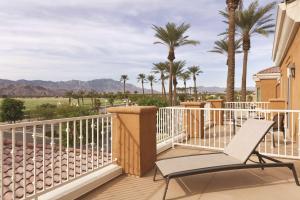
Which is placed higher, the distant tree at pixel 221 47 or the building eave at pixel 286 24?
the distant tree at pixel 221 47

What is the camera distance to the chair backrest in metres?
3.87

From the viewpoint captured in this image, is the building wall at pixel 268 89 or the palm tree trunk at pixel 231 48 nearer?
the palm tree trunk at pixel 231 48

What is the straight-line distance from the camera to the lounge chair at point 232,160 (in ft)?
11.6

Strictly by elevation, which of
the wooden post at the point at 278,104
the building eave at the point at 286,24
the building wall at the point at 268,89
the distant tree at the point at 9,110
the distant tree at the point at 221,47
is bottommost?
the distant tree at the point at 9,110

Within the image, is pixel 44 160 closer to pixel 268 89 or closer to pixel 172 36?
pixel 268 89

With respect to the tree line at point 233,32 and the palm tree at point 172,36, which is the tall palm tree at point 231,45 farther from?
the palm tree at point 172,36

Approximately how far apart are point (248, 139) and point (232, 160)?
46 centimetres

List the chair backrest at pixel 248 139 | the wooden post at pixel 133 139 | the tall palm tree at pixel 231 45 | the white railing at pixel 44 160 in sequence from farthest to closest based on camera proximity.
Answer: the tall palm tree at pixel 231 45 < the wooden post at pixel 133 139 < the chair backrest at pixel 248 139 < the white railing at pixel 44 160

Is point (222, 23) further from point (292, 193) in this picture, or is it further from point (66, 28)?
point (292, 193)

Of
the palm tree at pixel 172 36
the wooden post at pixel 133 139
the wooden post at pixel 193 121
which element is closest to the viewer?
the wooden post at pixel 133 139

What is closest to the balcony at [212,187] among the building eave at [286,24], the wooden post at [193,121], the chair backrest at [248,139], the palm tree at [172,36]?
the chair backrest at [248,139]

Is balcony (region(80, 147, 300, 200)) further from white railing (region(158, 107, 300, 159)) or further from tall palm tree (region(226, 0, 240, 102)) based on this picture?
tall palm tree (region(226, 0, 240, 102))

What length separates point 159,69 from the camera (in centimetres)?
4356

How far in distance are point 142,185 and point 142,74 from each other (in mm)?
78350
